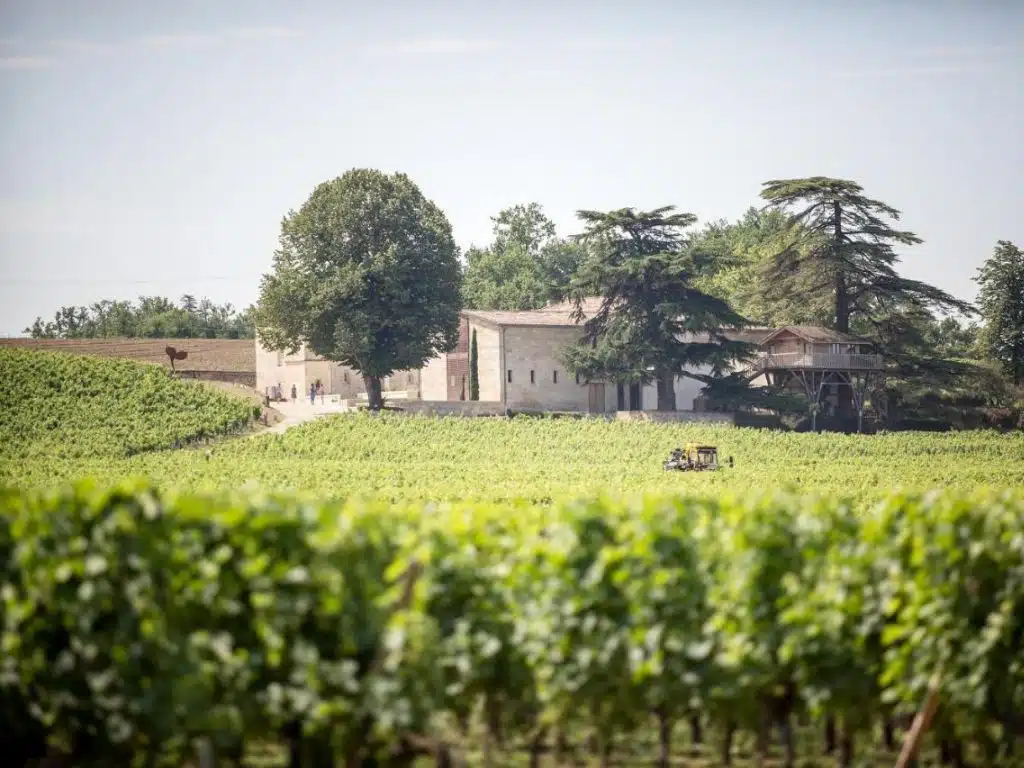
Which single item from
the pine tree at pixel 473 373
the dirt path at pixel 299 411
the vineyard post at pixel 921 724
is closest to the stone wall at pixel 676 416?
the pine tree at pixel 473 373

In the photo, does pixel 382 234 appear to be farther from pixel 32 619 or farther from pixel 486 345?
pixel 32 619

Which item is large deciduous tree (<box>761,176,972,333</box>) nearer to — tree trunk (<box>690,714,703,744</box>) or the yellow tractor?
the yellow tractor

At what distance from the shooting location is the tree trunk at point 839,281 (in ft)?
212

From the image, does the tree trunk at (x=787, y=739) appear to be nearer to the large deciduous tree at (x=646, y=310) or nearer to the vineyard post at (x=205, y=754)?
the vineyard post at (x=205, y=754)

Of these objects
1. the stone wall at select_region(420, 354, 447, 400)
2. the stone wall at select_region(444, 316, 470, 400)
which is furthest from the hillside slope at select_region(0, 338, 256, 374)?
the stone wall at select_region(444, 316, 470, 400)

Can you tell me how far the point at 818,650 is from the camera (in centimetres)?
887

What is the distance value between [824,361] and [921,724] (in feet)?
181

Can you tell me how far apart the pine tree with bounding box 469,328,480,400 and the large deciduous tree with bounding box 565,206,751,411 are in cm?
548

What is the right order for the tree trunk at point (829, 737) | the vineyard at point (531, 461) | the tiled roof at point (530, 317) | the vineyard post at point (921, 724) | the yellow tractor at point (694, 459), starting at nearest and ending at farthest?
the vineyard post at point (921, 724)
the tree trunk at point (829, 737)
the vineyard at point (531, 461)
the yellow tractor at point (694, 459)
the tiled roof at point (530, 317)

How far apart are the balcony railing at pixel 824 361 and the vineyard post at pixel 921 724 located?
54512 millimetres

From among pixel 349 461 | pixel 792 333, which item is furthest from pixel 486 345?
pixel 349 461

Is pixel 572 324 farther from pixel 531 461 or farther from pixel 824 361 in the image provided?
pixel 531 461

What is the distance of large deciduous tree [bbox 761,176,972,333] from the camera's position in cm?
6450

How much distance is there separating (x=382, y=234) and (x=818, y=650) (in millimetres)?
54054
